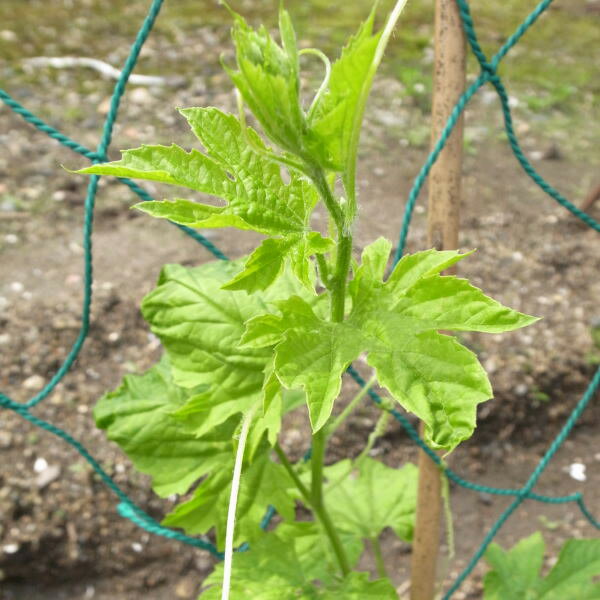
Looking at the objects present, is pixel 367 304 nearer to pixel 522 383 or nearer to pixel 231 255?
pixel 522 383

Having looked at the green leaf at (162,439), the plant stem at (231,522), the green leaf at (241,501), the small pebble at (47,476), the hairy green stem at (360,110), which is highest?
the hairy green stem at (360,110)

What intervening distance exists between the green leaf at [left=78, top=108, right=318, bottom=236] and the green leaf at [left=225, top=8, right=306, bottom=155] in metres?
0.05

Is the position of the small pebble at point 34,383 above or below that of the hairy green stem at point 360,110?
below

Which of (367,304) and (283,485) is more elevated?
(367,304)

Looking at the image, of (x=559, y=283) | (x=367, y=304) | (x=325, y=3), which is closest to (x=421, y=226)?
(x=559, y=283)

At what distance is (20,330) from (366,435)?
47.3 inches

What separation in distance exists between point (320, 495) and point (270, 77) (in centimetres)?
80

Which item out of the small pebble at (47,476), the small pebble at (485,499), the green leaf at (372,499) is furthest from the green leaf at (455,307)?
the small pebble at (485,499)

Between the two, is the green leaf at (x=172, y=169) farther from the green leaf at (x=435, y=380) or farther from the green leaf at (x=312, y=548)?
the green leaf at (x=312, y=548)

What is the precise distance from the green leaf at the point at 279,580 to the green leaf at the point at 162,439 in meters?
Answer: 0.16

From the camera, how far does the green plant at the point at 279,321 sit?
28.5 inches

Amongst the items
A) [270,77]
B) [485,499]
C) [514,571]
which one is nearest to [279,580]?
[514,571]

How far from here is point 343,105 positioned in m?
0.69

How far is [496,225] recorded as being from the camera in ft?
10.5
